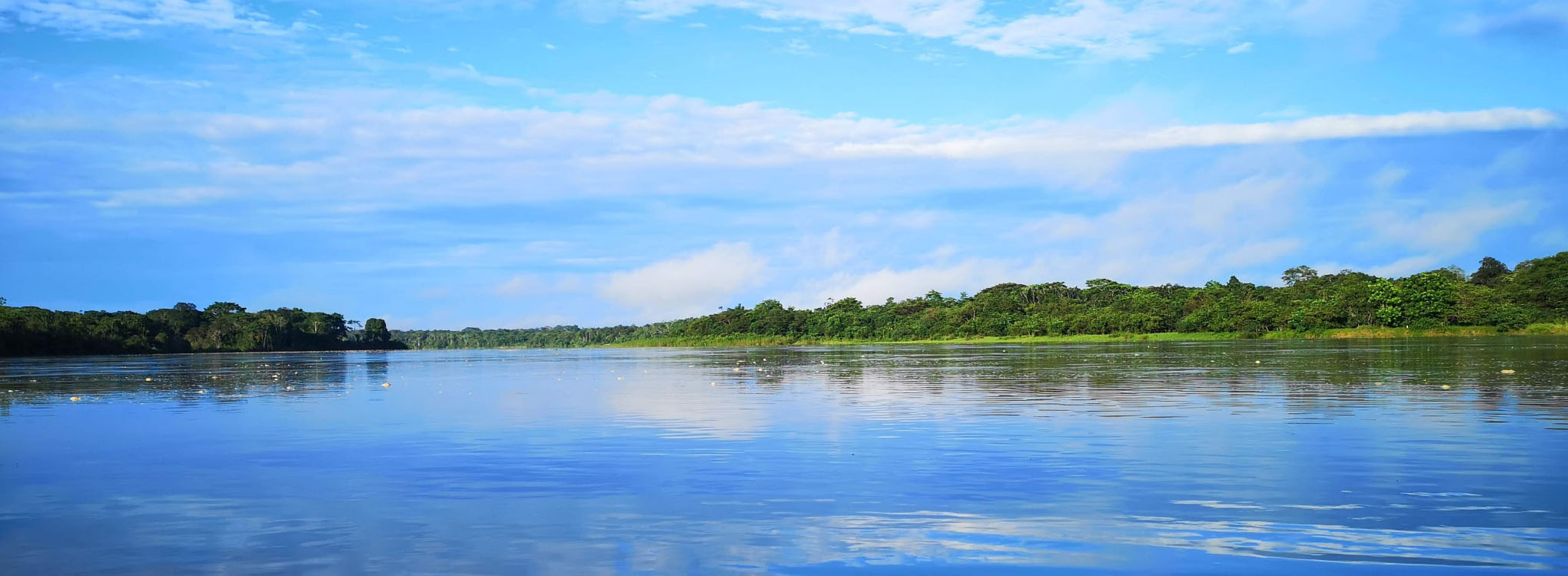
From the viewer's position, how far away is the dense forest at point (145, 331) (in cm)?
12338

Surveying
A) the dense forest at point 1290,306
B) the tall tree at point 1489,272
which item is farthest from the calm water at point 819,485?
the tall tree at point 1489,272

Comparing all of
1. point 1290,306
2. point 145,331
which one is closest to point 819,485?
point 1290,306

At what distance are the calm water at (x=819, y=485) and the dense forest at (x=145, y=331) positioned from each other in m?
118

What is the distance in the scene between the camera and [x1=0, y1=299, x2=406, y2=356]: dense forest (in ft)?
405

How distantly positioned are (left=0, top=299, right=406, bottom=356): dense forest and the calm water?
118 m

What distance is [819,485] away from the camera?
12742mm

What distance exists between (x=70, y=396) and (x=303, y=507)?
1070 inches

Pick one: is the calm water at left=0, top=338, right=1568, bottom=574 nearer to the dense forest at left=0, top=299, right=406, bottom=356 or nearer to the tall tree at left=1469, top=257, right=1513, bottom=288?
the dense forest at left=0, top=299, right=406, bottom=356

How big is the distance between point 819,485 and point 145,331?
546ft

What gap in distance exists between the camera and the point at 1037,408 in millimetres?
22688

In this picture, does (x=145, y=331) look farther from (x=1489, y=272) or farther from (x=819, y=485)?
(x=1489, y=272)

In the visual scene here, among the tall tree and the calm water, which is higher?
the tall tree

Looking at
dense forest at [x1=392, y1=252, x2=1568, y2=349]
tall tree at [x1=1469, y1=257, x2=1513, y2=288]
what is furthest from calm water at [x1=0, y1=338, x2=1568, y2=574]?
tall tree at [x1=1469, y1=257, x2=1513, y2=288]

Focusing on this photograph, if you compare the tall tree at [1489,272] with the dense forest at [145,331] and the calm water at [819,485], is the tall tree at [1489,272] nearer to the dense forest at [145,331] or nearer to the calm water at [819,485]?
Answer: the calm water at [819,485]
